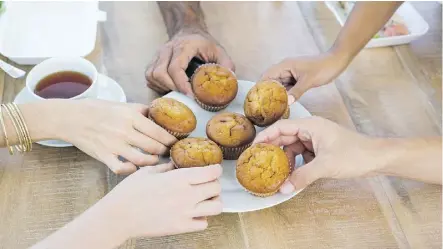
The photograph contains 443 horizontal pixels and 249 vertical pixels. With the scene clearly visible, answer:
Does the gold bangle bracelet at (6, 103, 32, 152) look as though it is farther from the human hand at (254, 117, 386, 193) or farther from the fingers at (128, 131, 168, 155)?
the human hand at (254, 117, 386, 193)

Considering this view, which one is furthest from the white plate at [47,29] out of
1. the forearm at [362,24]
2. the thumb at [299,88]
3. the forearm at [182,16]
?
the forearm at [362,24]

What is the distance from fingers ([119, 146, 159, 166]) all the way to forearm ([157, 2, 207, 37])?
47 centimetres

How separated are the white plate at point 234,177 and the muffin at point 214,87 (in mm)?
21

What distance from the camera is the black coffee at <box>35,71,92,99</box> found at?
1.12 metres

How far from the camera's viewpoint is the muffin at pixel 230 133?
3.34 ft

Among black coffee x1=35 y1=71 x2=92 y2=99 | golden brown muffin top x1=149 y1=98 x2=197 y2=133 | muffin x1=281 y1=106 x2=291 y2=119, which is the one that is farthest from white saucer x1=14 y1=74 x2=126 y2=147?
muffin x1=281 y1=106 x2=291 y2=119

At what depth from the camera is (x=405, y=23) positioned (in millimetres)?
1463

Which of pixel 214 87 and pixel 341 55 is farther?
pixel 341 55

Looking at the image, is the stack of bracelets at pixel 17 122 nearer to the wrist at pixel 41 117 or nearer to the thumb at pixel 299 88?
the wrist at pixel 41 117

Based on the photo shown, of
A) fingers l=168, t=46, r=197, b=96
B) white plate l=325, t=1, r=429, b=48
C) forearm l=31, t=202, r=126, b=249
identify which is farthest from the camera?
white plate l=325, t=1, r=429, b=48

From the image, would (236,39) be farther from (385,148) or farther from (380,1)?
(385,148)

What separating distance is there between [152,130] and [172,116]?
51 millimetres

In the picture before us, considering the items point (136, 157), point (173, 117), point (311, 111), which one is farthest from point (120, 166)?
point (311, 111)

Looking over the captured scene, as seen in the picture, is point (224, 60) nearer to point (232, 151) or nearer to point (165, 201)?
point (232, 151)
